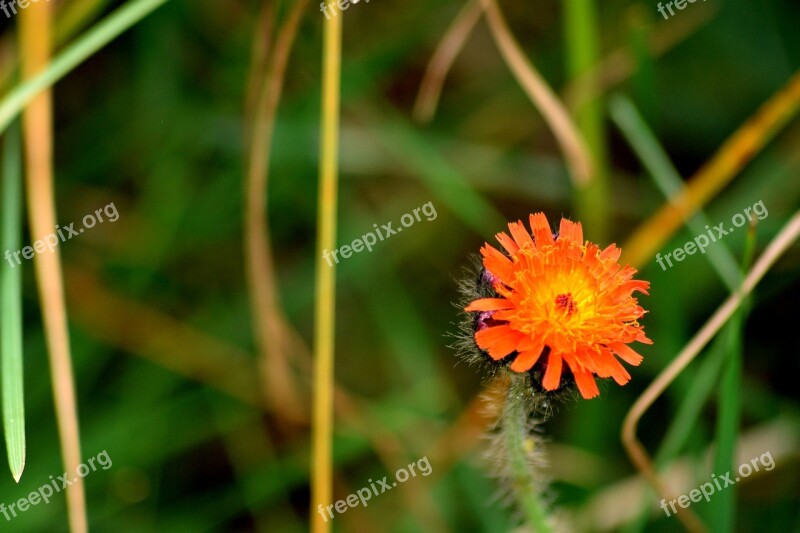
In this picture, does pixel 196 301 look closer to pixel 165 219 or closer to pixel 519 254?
pixel 165 219

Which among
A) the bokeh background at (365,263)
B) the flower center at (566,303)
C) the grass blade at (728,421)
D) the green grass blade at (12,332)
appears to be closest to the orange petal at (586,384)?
the flower center at (566,303)

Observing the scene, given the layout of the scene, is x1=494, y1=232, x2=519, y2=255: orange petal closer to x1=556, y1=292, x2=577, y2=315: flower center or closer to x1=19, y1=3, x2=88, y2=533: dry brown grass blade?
x1=556, y1=292, x2=577, y2=315: flower center

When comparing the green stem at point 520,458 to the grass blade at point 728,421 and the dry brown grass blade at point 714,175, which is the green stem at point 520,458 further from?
the dry brown grass blade at point 714,175

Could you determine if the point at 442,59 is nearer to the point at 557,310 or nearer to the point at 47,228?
the point at 47,228

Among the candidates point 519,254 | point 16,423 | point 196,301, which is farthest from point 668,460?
point 196,301

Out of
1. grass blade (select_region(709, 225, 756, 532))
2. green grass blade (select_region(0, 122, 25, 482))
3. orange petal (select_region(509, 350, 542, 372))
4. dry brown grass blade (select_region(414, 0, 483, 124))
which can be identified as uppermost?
dry brown grass blade (select_region(414, 0, 483, 124))

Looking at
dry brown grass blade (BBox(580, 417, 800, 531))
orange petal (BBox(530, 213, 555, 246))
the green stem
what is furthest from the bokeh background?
orange petal (BBox(530, 213, 555, 246))

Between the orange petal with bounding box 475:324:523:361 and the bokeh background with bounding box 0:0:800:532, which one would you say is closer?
the orange petal with bounding box 475:324:523:361
